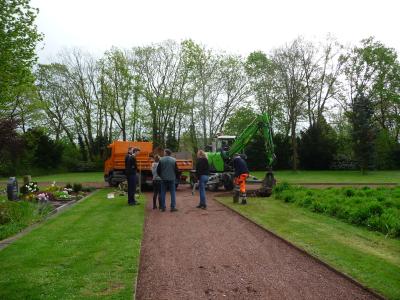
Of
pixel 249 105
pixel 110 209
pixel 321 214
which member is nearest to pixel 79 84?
pixel 249 105

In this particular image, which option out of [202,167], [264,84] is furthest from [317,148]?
[202,167]

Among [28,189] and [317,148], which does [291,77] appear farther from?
[28,189]

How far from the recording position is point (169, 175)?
13867 mm

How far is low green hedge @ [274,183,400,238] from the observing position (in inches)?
404

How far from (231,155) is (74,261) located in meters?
14.9

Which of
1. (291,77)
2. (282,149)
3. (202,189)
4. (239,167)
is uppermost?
(291,77)

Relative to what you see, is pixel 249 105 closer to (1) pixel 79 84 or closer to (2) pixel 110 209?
(1) pixel 79 84

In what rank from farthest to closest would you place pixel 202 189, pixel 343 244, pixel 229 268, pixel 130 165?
pixel 130 165 → pixel 202 189 → pixel 343 244 → pixel 229 268

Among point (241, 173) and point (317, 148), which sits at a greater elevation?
point (317, 148)

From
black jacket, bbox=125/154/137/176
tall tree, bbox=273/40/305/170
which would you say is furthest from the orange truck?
tall tree, bbox=273/40/305/170

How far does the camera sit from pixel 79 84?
53.3m

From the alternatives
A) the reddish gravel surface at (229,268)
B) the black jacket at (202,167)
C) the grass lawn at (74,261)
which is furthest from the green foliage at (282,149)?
the reddish gravel surface at (229,268)

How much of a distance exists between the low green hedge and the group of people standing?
2152 mm

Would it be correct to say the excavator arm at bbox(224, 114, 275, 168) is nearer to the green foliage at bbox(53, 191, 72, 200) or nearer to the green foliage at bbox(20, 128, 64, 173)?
the green foliage at bbox(53, 191, 72, 200)
